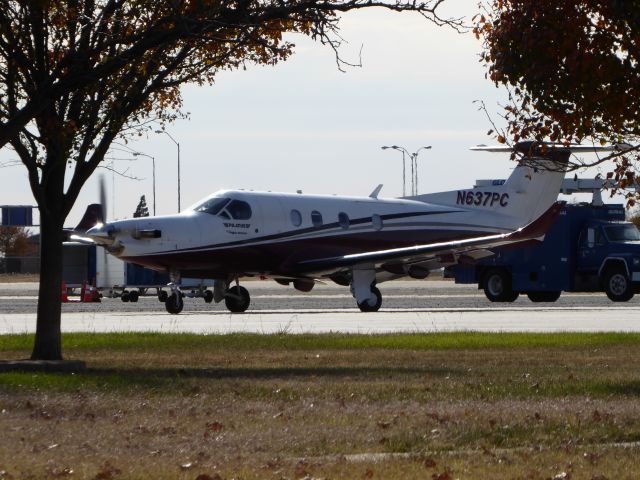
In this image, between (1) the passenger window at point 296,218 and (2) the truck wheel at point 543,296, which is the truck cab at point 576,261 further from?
(1) the passenger window at point 296,218

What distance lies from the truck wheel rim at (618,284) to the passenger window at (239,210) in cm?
1211

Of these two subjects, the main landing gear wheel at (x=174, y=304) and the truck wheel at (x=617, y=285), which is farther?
the truck wheel at (x=617, y=285)

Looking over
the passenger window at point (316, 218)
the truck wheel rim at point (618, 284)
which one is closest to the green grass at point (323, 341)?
the passenger window at point (316, 218)

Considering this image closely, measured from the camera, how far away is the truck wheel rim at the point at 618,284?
135ft

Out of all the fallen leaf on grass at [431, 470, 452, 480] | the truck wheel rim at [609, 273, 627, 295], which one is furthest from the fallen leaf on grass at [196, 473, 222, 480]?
the truck wheel rim at [609, 273, 627, 295]

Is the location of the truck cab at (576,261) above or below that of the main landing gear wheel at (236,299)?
above

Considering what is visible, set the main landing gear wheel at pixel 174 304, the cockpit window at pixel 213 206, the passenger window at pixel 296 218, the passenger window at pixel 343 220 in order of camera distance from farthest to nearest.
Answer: the passenger window at pixel 343 220, the passenger window at pixel 296 218, the cockpit window at pixel 213 206, the main landing gear wheel at pixel 174 304

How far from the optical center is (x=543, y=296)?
147ft

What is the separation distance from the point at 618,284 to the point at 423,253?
830cm

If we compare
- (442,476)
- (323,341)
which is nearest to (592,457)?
(442,476)

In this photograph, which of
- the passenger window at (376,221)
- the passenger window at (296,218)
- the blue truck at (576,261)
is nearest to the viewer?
the passenger window at (296,218)

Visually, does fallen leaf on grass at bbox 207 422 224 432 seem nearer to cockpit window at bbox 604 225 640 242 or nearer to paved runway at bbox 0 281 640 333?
paved runway at bbox 0 281 640 333

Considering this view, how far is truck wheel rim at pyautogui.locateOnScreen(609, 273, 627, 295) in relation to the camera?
4109cm

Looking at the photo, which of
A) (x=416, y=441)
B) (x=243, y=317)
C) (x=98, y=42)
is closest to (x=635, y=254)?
(x=243, y=317)
